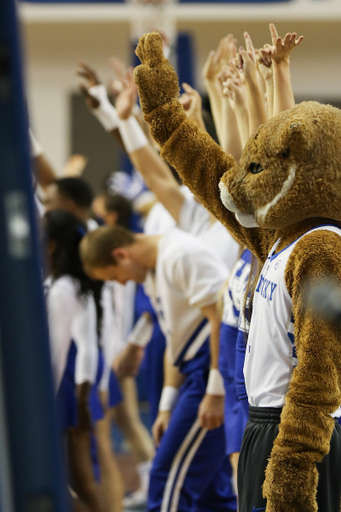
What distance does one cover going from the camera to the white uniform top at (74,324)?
7.29 ft

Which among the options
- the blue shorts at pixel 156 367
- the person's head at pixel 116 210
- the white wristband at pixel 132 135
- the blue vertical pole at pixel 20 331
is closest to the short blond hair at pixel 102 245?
the white wristband at pixel 132 135

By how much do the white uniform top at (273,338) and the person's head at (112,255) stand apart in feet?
3.79

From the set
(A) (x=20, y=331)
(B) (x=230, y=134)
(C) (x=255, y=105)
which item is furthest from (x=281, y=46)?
(A) (x=20, y=331)

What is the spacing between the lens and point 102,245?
2.25m

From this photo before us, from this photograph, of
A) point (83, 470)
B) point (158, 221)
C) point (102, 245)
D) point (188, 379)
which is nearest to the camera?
point (188, 379)

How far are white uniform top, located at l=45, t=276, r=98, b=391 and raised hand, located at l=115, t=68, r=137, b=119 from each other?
2.13 feet

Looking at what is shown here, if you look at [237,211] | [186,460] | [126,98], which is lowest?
[186,460]

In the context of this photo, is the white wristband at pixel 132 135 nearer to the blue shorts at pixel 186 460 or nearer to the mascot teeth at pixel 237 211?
the blue shorts at pixel 186 460

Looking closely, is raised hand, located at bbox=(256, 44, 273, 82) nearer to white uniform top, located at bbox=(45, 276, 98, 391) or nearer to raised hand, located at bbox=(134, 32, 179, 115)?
raised hand, located at bbox=(134, 32, 179, 115)

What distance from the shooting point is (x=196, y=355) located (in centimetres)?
215

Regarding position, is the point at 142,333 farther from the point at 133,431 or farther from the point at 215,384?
the point at 215,384

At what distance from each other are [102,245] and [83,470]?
0.84 m

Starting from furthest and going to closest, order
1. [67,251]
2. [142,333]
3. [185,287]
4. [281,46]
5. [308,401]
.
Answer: [142,333] → [67,251] → [185,287] → [281,46] → [308,401]

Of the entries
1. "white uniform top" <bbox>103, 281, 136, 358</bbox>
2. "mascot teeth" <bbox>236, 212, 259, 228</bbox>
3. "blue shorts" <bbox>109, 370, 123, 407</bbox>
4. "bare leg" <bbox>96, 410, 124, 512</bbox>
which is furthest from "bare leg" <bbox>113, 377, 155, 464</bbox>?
"mascot teeth" <bbox>236, 212, 259, 228</bbox>
